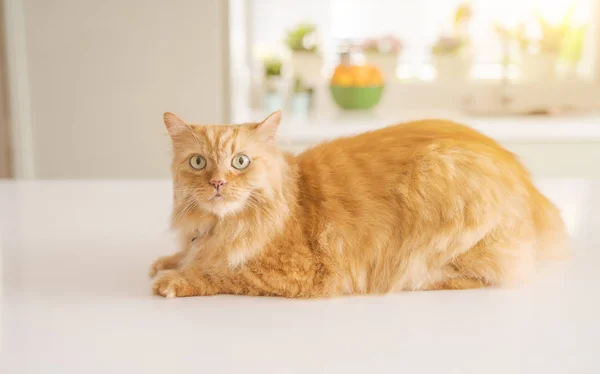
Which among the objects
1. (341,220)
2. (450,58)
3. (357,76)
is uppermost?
(450,58)

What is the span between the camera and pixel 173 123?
121 centimetres

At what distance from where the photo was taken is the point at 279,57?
4.12 metres

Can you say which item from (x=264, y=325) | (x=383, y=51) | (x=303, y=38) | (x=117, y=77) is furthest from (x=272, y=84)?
(x=264, y=325)

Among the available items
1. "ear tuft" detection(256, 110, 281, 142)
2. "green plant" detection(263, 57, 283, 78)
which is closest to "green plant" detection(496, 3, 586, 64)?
"green plant" detection(263, 57, 283, 78)

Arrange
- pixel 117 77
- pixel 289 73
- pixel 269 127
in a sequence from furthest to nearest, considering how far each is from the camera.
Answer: pixel 289 73 < pixel 117 77 < pixel 269 127

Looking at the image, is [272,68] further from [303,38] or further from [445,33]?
[445,33]

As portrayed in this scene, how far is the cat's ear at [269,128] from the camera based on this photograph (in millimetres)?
1230

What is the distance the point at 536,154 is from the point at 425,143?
216cm

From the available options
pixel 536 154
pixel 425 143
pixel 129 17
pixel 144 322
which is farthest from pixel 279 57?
pixel 144 322

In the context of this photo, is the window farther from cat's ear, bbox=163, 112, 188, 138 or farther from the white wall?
cat's ear, bbox=163, 112, 188, 138

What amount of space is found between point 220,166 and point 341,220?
0.91ft

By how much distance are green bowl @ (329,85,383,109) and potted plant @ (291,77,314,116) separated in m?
0.21

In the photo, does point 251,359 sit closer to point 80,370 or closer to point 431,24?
point 80,370

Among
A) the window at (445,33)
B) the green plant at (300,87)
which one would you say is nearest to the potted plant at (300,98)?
the green plant at (300,87)
